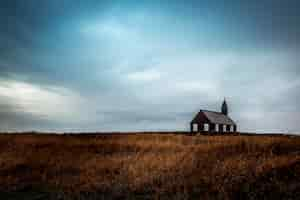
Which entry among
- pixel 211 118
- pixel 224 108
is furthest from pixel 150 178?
pixel 224 108

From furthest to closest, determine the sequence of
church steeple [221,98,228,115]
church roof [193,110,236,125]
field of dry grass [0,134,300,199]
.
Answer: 1. church steeple [221,98,228,115]
2. church roof [193,110,236,125]
3. field of dry grass [0,134,300,199]

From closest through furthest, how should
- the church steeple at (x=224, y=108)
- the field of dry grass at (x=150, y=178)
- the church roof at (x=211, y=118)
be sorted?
the field of dry grass at (x=150, y=178) → the church roof at (x=211, y=118) → the church steeple at (x=224, y=108)

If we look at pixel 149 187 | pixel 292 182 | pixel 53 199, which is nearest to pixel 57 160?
pixel 53 199

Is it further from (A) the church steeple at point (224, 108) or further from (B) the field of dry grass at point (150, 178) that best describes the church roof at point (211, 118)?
(B) the field of dry grass at point (150, 178)

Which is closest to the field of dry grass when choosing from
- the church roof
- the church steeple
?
the church roof

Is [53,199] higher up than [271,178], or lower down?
lower down

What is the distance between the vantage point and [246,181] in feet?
20.0

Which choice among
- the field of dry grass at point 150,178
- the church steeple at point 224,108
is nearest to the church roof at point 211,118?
the church steeple at point 224,108

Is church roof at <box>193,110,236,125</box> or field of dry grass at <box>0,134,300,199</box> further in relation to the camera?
church roof at <box>193,110,236,125</box>

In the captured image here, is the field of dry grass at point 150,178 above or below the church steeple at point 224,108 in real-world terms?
below

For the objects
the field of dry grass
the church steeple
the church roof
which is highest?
the church steeple

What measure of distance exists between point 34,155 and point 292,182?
8.91 m

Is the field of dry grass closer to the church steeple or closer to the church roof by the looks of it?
the church roof

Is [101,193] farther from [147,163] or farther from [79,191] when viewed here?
[147,163]
